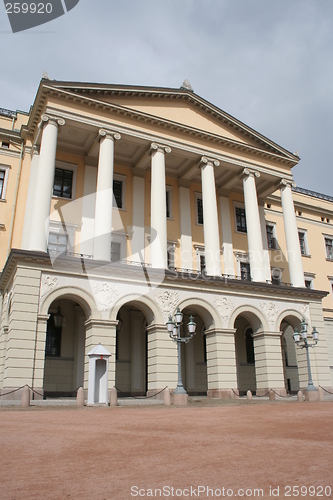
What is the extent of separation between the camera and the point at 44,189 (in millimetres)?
24719

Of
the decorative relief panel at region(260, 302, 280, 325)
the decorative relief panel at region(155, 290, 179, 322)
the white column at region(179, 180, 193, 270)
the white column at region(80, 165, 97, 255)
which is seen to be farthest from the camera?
the white column at region(179, 180, 193, 270)

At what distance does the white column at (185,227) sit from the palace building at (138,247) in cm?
10

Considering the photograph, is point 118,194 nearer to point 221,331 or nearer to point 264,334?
point 221,331

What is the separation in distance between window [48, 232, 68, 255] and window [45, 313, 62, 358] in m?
4.19

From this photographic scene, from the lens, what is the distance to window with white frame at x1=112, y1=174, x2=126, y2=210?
31767 mm

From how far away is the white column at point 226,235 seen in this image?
112 ft

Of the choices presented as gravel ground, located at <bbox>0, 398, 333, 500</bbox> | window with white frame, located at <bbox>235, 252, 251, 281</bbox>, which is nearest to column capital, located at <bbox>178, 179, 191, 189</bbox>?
window with white frame, located at <bbox>235, 252, 251, 281</bbox>

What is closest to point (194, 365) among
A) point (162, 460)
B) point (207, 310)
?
point (207, 310)

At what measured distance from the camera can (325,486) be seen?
511 centimetres

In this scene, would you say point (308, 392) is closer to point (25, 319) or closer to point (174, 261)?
point (174, 261)

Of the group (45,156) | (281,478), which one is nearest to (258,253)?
A: (45,156)

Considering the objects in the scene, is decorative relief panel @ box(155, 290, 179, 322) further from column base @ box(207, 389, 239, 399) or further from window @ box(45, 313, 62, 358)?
window @ box(45, 313, 62, 358)

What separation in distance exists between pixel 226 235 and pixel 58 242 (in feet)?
Result: 44.5

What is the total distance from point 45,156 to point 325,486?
23760 mm
